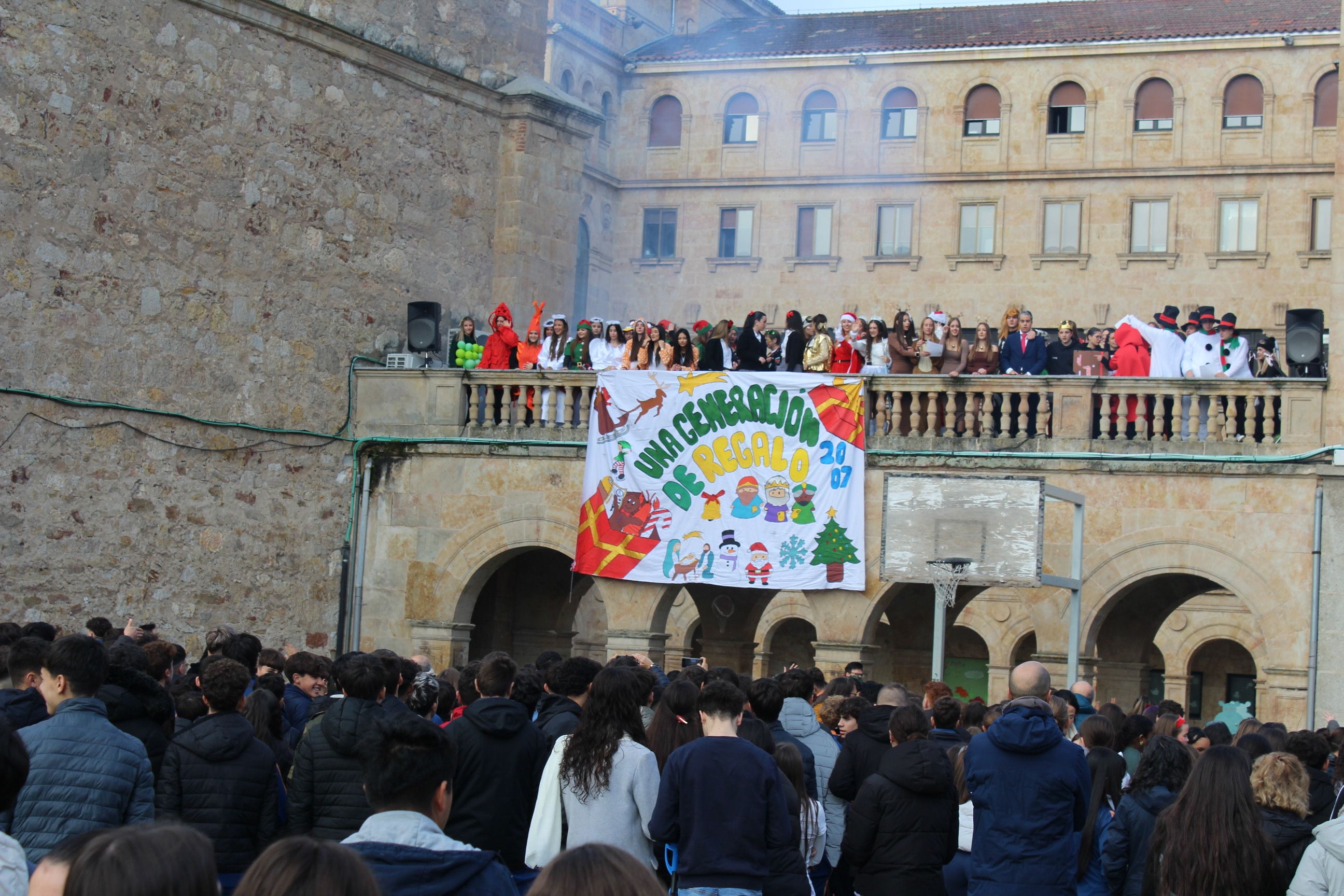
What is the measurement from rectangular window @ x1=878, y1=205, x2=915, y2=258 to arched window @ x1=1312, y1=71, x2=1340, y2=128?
8.93 meters

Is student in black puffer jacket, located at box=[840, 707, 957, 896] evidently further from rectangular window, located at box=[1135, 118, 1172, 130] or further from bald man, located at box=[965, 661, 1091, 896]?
rectangular window, located at box=[1135, 118, 1172, 130]

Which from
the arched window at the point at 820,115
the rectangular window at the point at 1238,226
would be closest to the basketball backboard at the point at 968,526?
the rectangular window at the point at 1238,226

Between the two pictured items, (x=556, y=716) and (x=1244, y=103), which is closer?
(x=556, y=716)

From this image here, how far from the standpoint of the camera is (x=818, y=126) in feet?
140

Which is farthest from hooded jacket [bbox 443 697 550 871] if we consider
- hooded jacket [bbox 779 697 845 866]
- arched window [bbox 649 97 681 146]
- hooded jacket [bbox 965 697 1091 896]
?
arched window [bbox 649 97 681 146]

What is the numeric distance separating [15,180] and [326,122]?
14.1ft

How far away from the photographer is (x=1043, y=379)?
19469 millimetres

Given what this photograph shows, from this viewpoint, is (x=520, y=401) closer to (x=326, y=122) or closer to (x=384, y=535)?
(x=384, y=535)

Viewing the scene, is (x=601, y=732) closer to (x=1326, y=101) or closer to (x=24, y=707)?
(x=24, y=707)

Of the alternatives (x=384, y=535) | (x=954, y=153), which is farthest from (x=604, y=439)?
(x=954, y=153)

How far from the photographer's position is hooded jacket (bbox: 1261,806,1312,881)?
23.1ft

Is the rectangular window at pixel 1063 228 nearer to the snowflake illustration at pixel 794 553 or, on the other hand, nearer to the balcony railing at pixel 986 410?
the balcony railing at pixel 986 410

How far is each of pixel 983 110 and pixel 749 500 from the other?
79.4 feet

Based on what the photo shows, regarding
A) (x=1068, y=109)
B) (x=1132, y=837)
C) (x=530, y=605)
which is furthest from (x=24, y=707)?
(x=1068, y=109)
